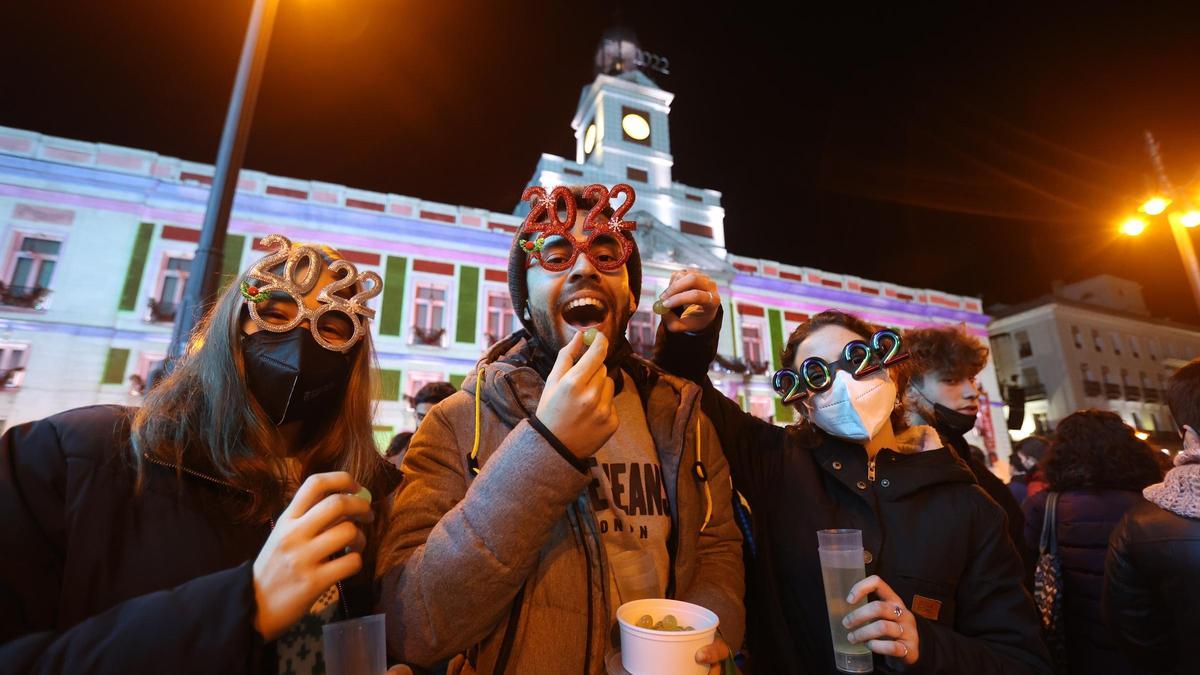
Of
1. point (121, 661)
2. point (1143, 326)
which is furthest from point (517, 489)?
point (1143, 326)

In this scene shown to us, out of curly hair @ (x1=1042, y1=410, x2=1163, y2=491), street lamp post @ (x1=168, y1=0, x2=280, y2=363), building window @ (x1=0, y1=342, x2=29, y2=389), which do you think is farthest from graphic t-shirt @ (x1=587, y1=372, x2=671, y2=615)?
building window @ (x1=0, y1=342, x2=29, y2=389)

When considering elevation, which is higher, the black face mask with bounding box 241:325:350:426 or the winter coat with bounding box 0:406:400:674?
the black face mask with bounding box 241:325:350:426

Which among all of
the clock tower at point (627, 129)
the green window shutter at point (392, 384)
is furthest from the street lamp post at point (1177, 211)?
the clock tower at point (627, 129)

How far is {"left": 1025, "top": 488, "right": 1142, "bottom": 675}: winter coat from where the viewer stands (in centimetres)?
302

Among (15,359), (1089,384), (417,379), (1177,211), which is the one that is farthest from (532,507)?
(1089,384)

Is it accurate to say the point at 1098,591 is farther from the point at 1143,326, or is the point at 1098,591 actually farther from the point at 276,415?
the point at 1143,326

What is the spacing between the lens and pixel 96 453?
4.70 feet

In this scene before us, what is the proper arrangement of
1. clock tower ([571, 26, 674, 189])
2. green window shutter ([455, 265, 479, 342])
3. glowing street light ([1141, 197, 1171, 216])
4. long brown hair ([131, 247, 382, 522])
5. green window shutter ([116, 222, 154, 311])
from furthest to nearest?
clock tower ([571, 26, 674, 189]) < green window shutter ([455, 265, 479, 342]) < green window shutter ([116, 222, 154, 311]) < glowing street light ([1141, 197, 1171, 216]) < long brown hair ([131, 247, 382, 522])

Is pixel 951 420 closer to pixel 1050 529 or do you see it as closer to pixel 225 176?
pixel 1050 529

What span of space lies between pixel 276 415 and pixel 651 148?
28.7 meters

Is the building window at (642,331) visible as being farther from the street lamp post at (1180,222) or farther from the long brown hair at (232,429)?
the long brown hair at (232,429)

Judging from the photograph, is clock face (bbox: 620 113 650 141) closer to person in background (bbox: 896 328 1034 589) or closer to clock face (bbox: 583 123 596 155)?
clock face (bbox: 583 123 596 155)

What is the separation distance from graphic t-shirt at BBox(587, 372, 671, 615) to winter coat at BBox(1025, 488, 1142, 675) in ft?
9.45

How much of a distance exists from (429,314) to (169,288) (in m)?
7.79
